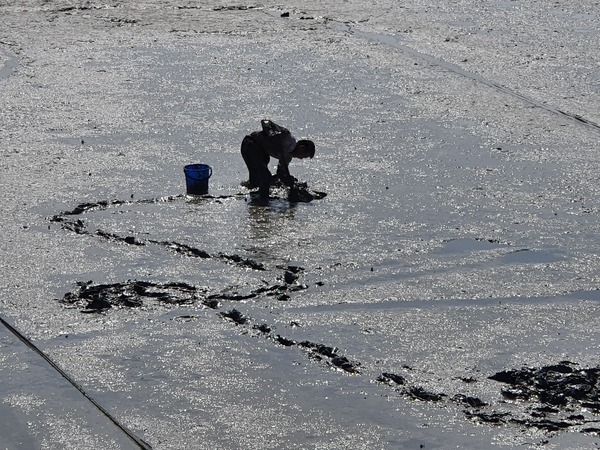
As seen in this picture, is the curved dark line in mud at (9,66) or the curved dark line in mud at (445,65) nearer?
the curved dark line in mud at (445,65)

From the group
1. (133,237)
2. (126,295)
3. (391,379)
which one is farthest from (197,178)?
(391,379)

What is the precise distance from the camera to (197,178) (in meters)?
9.59

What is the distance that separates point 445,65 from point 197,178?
612 cm

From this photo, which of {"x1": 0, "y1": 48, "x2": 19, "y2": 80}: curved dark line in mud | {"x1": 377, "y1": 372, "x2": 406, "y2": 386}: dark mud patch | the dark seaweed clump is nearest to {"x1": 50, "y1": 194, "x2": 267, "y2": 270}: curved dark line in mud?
{"x1": 377, "y1": 372, "x2": 406, "y2": 386}: dark mud patch

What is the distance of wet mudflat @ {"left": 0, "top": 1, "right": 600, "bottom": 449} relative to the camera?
6223 mm

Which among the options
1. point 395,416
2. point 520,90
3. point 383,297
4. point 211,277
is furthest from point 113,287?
point 520,90

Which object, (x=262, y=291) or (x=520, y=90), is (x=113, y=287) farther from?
(x=520, y=90)

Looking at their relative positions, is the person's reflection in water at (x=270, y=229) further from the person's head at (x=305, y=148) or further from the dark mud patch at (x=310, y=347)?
the dark mud patch at (x=310, y=347)

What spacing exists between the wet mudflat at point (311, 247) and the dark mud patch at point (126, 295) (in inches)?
0.8

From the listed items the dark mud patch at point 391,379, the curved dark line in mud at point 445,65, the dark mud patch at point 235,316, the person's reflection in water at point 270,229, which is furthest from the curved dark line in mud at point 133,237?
the curved dark line in mud at point 445,65

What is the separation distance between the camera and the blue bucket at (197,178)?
9562 mm

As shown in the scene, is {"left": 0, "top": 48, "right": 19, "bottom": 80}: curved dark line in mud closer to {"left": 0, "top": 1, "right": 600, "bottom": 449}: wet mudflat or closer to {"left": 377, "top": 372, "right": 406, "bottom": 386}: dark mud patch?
{"left": 0, "top": 1, "right": 600, "bottom": 449}: wet mudflat

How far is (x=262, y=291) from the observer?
7.76 meters

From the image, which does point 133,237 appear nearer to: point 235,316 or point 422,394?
point 235,316
